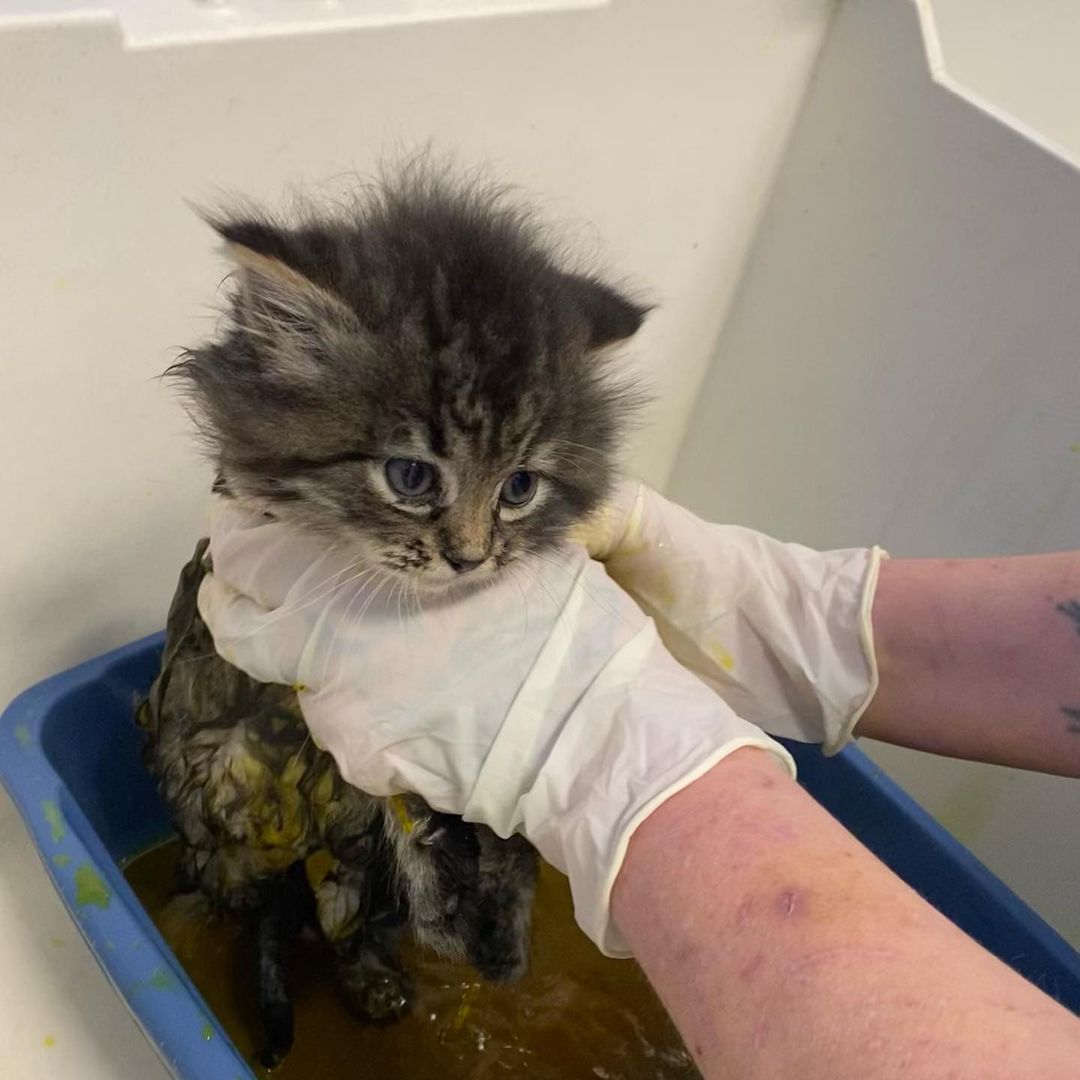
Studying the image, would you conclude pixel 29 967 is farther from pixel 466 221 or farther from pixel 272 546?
pixel 466 221

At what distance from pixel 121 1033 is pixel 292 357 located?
74 centimetres

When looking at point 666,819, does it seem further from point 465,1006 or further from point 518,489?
point 465,1006

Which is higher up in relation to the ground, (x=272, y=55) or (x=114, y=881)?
(x=272, y=55)

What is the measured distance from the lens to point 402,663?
0.81m

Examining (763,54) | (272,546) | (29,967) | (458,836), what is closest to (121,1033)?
(29,967)


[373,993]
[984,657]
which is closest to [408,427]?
[984,657]

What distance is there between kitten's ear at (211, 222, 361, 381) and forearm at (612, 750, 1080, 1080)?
41 centimetres

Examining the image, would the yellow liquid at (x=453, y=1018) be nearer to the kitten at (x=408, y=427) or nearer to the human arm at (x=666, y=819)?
the kitten at (x=408, y=427)

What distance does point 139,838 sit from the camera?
130 cm

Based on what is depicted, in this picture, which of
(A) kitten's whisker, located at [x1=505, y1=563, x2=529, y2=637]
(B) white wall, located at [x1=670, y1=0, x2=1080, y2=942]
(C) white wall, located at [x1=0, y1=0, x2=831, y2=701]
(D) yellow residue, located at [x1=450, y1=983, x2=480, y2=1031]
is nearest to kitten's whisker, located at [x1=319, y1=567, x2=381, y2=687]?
(A) kitten's whisker, located at [x1=505, y1=563, x2=529, y2=637]

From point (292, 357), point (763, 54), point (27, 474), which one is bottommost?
point (27, 474)

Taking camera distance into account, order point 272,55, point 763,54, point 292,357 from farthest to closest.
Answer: point 763,54 < point 272,55 < point 292,357

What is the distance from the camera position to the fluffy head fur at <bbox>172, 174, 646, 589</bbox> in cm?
76

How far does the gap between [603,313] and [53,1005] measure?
0.89 meters
